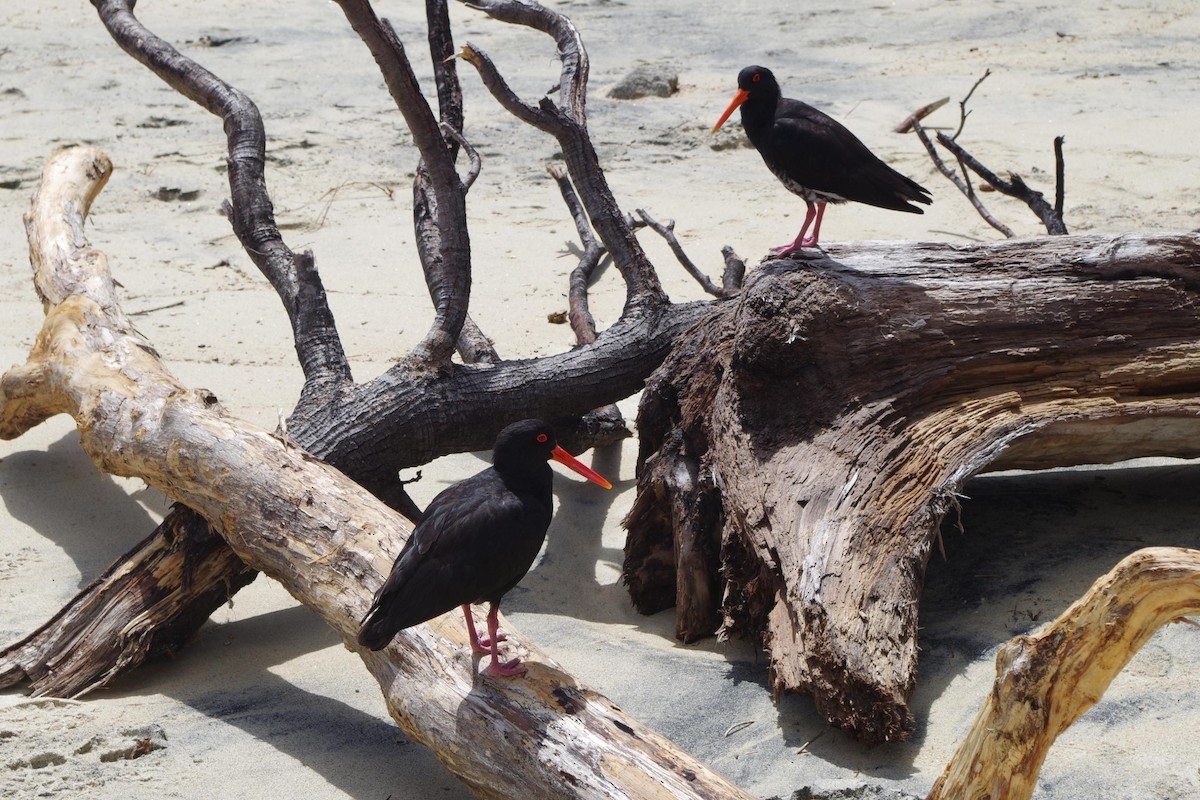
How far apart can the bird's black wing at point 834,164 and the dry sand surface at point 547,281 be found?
1.34 m

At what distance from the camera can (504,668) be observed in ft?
11.1

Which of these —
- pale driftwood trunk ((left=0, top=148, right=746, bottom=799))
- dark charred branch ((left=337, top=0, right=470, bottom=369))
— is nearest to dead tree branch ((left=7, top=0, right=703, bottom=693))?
dark charred branch ((left=337, top=0, right=470, bottom=369))

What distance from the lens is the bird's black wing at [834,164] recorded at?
4820 mm

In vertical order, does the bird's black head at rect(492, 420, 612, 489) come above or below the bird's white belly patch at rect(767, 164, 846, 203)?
below

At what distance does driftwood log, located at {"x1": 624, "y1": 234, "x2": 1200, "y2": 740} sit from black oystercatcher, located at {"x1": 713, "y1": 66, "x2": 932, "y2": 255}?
1.34ft

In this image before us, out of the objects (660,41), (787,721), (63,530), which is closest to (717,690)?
(787,721)

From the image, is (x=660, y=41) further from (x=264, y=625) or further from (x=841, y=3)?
(x=264, y=625)

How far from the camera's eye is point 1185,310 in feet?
14.7

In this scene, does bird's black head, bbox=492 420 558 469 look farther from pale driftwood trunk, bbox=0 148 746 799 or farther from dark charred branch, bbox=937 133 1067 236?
dark charred branch, bbox=937 133 1067 236

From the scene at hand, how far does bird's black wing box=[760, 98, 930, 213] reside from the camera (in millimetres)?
4820

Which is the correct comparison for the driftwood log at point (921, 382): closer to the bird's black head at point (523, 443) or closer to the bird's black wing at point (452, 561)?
the bird's black head at point (523, 443)

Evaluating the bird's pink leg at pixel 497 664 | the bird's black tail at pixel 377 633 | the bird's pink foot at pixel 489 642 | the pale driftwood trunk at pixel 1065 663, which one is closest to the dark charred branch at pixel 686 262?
the bird's pink foot at pixel 489 642

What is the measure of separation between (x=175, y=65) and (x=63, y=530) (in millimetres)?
2490

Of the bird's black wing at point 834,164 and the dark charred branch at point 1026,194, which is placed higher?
the bird's black wing at point 834,164
